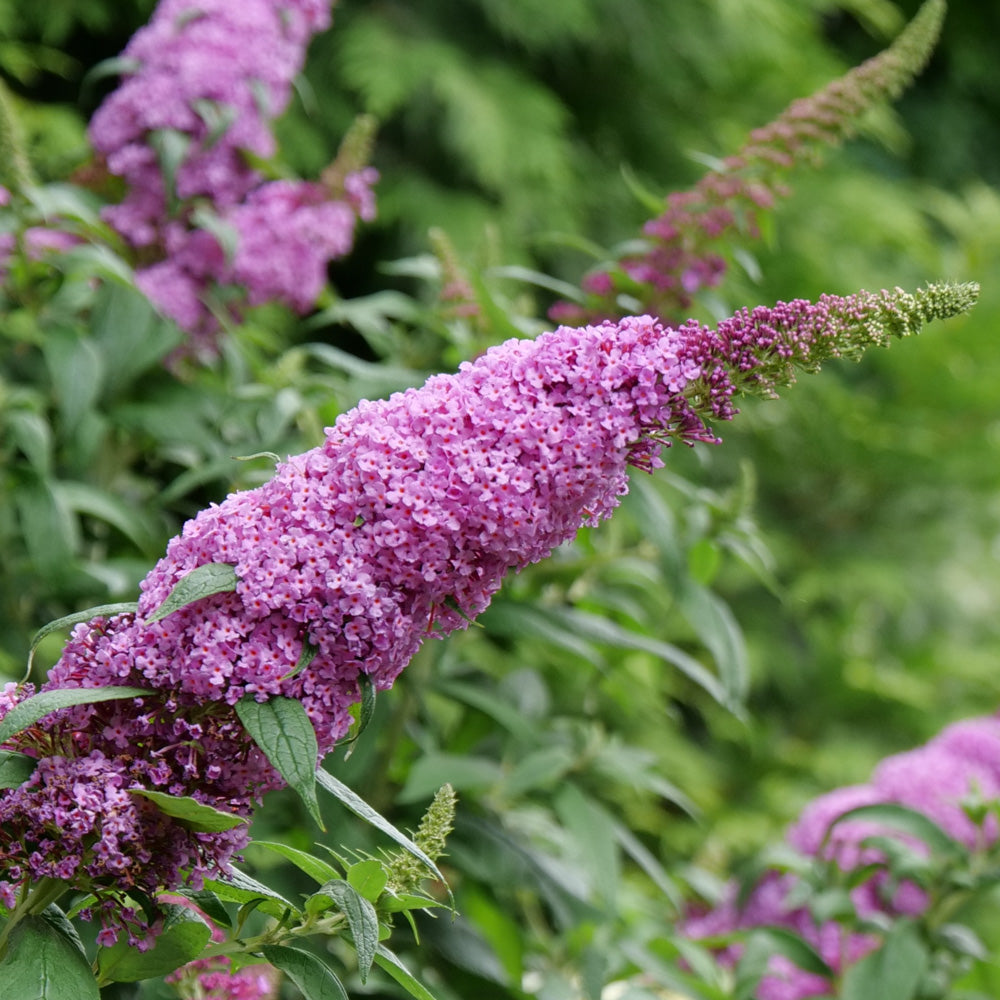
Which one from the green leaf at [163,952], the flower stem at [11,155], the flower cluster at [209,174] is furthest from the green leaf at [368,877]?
the flower cluster at [209,174]

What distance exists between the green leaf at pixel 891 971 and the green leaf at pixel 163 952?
3.80ft

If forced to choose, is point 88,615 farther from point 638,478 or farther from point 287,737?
point 638,478

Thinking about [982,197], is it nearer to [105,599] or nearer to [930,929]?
[930,929]

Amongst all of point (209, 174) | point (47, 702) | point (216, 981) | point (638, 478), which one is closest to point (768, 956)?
point (638, 478)

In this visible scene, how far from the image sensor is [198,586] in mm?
1003

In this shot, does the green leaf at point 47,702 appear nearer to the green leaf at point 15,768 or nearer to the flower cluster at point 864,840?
the green leaf at point 15,768

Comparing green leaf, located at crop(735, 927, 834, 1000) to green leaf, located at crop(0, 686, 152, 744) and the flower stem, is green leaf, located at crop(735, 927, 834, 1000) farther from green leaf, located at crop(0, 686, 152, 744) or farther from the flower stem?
the flower stem

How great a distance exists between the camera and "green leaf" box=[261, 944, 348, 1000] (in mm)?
1092

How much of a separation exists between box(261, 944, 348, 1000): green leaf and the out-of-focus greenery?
583 millimetres

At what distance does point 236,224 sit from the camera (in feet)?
7.28

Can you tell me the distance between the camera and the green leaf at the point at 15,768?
1.03 metres

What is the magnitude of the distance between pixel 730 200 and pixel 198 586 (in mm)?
1181

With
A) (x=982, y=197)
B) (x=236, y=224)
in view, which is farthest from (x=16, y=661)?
(x=982, y=197)

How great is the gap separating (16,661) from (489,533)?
1.09 m
